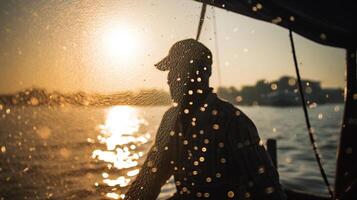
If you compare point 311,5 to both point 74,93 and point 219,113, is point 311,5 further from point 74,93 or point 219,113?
point 74,93

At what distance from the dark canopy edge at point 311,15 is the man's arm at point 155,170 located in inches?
51.6

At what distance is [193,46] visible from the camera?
87.3 inches

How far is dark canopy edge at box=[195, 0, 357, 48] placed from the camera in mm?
2557

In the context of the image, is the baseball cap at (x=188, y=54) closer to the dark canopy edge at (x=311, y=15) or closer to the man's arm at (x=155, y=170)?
the man's arm at (x=155, y=170)

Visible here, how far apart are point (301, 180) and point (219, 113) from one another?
16479mm

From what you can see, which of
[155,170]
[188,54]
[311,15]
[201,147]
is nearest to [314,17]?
[311,15]

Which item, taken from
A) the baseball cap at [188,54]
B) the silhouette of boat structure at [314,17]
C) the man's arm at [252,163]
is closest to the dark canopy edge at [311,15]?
the silhouette of boat structure at [314,17]

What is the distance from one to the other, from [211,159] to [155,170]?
0.54m

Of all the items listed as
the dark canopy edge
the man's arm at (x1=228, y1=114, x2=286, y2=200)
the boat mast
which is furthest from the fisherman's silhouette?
the boat mast

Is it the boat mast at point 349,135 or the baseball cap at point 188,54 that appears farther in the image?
the boat mast at point 349,135

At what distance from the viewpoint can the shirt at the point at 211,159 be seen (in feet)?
6.02

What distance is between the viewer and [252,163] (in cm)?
183

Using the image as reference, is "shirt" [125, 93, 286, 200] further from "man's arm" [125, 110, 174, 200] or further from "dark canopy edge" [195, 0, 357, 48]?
"dark canopy edge" [195, 0, 357, 48]

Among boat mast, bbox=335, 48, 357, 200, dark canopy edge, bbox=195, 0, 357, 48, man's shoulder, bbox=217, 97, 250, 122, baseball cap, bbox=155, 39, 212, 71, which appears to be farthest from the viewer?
boat mast, bbox=335, 48, 357, 200
